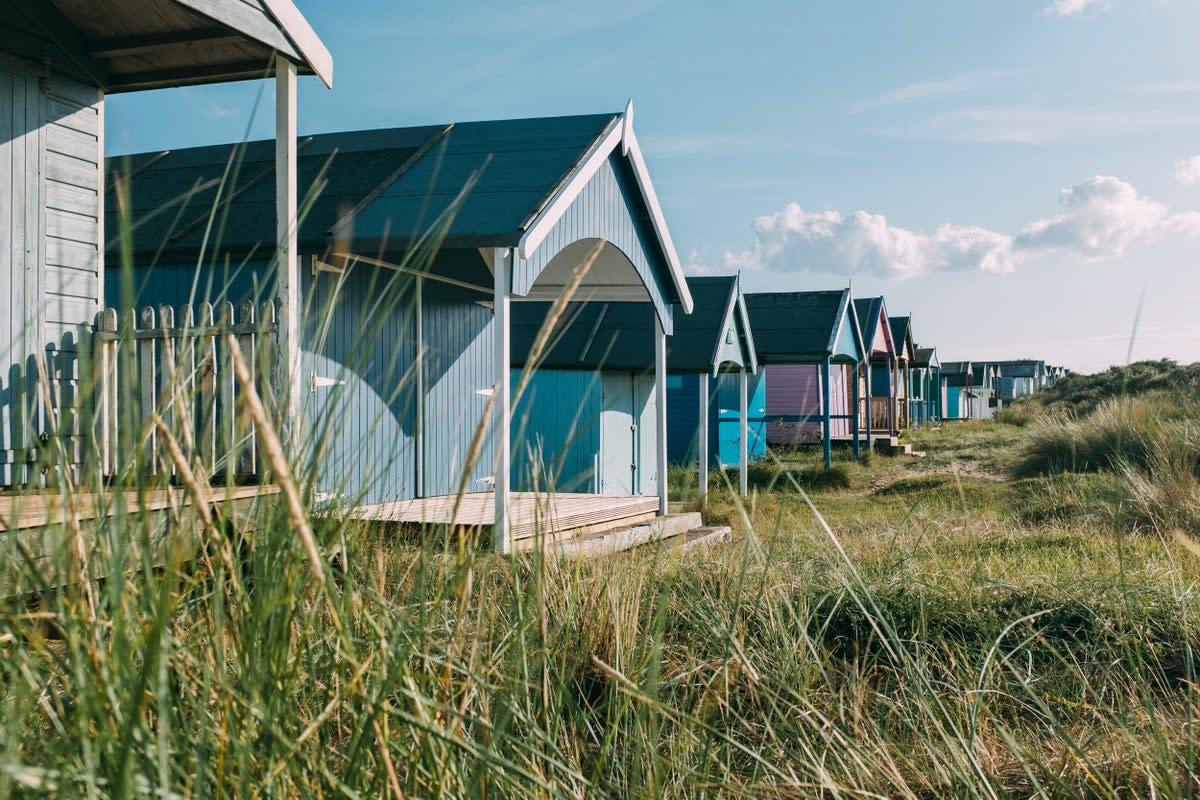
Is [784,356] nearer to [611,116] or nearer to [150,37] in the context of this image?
[611,116]

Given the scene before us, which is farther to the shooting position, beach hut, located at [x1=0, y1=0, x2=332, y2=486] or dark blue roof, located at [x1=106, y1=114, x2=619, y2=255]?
dark blue roof, located at [x1=106, y1=114, x2=619, y2=255]

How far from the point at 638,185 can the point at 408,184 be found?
8.74ft

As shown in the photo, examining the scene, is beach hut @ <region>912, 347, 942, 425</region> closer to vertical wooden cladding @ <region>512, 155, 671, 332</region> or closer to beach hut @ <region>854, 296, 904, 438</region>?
beach hut @ <region>854, 296, 904, 438</region>

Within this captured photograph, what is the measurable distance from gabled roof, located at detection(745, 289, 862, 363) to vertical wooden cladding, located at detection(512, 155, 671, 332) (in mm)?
10048

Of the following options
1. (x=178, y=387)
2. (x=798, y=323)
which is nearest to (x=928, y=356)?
(x=798, y=323)

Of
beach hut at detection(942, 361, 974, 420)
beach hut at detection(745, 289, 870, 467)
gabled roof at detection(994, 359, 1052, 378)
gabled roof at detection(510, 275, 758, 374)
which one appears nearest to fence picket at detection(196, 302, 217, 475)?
gabled roof at detection(510, 275, 758, 374)

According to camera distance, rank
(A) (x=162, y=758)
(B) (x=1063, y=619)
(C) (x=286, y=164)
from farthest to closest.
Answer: (C) (x=286, y=164) → (B) (x=1063, y=619) → (A) (x=162, y=758)

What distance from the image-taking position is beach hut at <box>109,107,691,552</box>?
820 cm

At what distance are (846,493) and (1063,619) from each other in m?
12.0

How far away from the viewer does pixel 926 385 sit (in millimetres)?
47969

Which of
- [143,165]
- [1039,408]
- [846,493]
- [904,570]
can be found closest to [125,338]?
[904,570]

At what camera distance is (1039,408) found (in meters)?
36.6

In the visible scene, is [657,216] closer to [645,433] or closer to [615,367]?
[615,367]

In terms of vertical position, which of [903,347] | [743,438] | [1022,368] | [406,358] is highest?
[1022,368]
